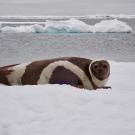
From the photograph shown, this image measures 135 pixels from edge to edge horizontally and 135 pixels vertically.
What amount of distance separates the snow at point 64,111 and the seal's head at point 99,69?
2.35 ft

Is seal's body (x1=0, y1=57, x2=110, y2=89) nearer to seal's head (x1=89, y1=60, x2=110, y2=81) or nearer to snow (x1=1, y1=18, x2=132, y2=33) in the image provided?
seal's head (x1=89, y1=60, x2=110, y2=81)

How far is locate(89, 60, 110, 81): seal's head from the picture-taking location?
14.2 feet

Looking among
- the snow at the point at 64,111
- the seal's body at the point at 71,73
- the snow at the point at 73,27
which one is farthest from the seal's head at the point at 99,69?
the snow at the point at 73,27

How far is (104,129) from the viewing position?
2951 mm

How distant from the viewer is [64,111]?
3188 millimetres

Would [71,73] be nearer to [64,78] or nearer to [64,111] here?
[64,78]

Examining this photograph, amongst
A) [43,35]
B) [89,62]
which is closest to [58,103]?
[89,62]

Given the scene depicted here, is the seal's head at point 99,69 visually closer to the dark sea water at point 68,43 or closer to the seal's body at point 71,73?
the seal's body at point 71,73

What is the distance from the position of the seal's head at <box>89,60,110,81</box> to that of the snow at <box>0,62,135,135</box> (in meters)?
0.72

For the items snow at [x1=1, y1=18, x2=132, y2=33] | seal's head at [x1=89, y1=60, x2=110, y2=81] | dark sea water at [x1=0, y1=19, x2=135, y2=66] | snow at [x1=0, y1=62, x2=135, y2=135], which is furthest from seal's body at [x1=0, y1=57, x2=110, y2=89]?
snow at [x1=1, y1=18, x2=132, y2=33]

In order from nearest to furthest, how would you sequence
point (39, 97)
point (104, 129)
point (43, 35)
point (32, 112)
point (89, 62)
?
point (104, 129)
point (32, 112)
point (39, 97)
point (89, 62)
point (43, 35)

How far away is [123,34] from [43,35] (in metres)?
3.99

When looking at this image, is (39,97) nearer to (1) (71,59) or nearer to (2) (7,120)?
(2) (7,120)

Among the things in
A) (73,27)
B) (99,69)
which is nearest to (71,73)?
(99,69)
